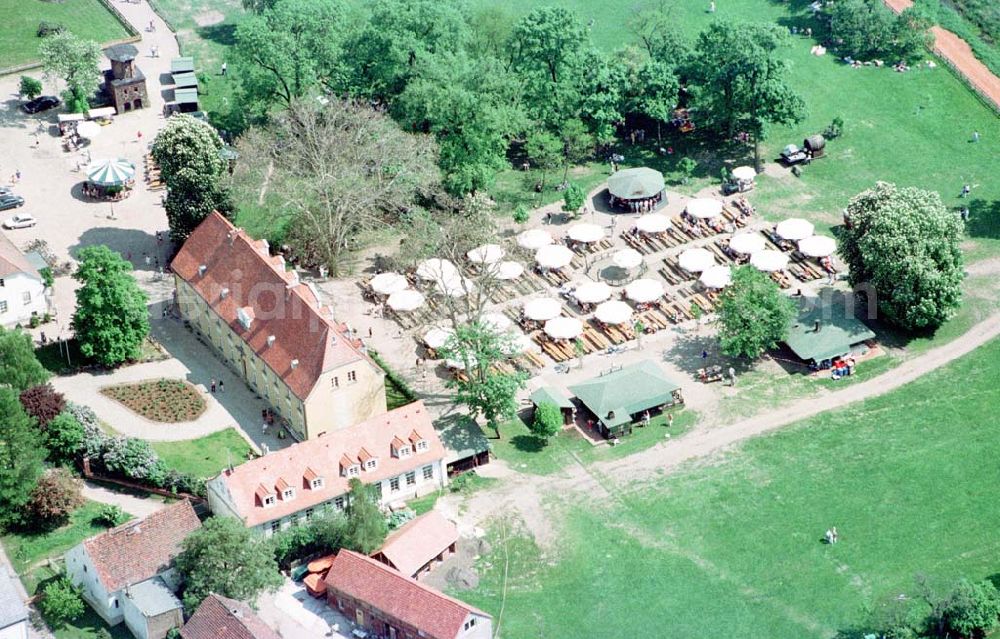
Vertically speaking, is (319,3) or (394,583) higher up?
(319,3)

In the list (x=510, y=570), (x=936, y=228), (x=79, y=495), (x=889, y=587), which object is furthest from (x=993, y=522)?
(x=79, y=495)

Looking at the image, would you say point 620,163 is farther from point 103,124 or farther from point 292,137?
point 103,124

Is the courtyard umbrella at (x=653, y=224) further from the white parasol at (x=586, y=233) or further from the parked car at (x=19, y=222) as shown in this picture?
the parked car at (x=19, y=222)

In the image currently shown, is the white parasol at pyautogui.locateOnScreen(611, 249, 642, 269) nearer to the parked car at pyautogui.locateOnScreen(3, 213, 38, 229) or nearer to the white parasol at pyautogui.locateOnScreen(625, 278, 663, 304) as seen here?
the white parasol at pyautogui.locateOnScreen(625, 278, 663, 304)

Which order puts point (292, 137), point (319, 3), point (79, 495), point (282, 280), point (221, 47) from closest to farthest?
point (79, 495), point (282, 280), point (292, 137), point (319, 3), point (221, 47)

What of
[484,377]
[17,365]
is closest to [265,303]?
[484,377]

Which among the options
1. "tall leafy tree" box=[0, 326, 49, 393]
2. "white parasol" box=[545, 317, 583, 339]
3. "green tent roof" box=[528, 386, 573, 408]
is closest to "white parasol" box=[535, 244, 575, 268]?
"white parasol" box=[545, 317, 583, 339]
